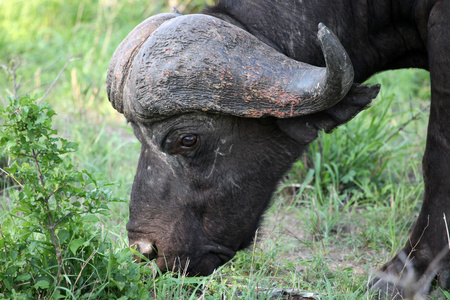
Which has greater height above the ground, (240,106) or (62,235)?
(240,106)

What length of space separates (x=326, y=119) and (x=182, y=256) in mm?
1158

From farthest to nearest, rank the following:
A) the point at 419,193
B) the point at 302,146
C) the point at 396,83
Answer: the point at 396,83 → the point at 419,193 → the point at 302,146

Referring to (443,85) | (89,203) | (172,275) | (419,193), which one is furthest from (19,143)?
(419,193)

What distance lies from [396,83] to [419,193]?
2785mm

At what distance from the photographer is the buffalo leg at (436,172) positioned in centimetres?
310

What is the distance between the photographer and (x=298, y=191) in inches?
203

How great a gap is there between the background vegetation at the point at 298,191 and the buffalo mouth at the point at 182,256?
83 mm

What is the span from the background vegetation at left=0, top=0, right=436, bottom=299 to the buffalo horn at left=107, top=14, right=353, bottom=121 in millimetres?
540

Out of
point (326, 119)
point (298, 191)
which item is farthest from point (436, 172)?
point (298, 191)

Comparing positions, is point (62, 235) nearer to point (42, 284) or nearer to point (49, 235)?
point (49, 235)

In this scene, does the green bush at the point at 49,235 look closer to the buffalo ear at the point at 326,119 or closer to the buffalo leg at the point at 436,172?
the buffalo ear at the point at 326,119

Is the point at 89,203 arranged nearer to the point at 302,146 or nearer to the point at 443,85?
the point at 302,146

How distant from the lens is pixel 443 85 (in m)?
3.12

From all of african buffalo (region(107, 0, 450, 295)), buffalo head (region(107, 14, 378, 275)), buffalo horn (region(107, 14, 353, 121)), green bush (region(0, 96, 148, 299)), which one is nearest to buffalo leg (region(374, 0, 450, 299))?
A: african buffalo (region(107, 0, 450, 295))
